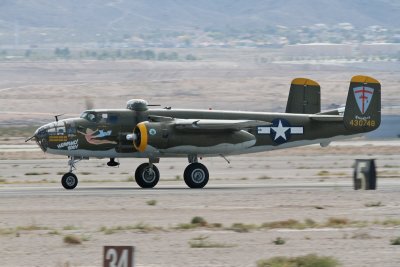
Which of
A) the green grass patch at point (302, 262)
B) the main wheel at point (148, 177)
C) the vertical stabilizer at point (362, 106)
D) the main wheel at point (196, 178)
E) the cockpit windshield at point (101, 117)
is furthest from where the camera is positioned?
the vertical stabilizer at point (362, 106)

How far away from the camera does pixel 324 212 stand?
3186cm

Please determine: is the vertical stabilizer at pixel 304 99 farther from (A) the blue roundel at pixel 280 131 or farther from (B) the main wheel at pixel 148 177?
(B) the main wheel at pixel 148 177

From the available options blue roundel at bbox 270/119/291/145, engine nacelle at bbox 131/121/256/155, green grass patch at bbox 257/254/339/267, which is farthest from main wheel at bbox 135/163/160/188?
green grass patch at bbox 257/254/339/267

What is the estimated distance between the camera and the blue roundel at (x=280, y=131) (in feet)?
139

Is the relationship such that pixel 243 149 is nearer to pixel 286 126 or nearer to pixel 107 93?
pixel 286 126

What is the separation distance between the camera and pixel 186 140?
40906mm

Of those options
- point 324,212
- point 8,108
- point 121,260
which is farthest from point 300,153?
point 8,108

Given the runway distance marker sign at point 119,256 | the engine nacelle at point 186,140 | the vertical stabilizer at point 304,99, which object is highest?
the vertical stabilizer at point 304,99

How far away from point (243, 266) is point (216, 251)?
2011 millimetres

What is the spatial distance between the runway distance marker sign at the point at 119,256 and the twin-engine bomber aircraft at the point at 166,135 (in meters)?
22.1

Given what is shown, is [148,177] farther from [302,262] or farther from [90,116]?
[302,262]

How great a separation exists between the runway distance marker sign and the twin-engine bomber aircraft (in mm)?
22076

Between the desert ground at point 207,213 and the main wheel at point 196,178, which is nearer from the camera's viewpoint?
the desert ground at point 207,213

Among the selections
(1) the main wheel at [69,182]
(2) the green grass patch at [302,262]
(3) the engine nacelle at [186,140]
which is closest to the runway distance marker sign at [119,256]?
(2) the green grass patch at [302,262]
